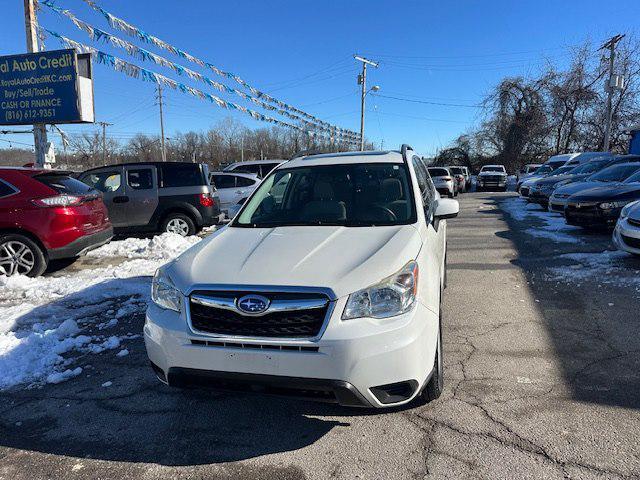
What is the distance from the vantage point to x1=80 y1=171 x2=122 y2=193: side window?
32.3 feet

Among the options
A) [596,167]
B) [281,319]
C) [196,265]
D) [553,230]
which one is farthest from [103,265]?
[596,167]

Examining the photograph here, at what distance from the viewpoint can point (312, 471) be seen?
2.59 meters

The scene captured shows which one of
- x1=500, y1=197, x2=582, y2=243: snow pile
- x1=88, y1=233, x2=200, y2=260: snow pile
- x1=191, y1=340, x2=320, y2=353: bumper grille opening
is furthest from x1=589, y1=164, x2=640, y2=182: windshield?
x1=191, y1=340, x2=320, y2=353: bumper grille opening

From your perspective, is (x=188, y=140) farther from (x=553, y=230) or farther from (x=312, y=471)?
(x=312, y=471)

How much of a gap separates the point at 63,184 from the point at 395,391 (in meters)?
6.41

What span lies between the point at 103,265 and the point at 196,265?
5.77 metres

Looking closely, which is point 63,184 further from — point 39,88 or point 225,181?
point 39,88

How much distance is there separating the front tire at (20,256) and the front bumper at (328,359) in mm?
5138

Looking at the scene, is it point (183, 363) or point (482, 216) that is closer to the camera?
point (183, 363)

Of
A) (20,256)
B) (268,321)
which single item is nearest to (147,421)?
(268,321)

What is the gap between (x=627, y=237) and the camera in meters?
6.63

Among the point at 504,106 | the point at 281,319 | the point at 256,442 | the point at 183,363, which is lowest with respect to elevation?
the point at 256,442

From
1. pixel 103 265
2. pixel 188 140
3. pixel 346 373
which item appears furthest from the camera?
pixel 188 140

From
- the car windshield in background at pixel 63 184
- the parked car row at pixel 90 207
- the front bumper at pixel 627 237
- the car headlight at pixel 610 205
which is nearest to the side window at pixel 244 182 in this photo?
the parked car row at pixel 90 207
